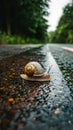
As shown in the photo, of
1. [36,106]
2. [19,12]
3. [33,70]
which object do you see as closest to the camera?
[36,106]

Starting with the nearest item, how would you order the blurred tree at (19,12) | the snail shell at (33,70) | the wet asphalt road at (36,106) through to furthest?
1. the wet asphalt road at (36,106)
2. the snail shell at (33,70)
3. the blurred tree at (19,12)

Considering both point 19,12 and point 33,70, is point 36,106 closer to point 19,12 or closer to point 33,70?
point 33,70

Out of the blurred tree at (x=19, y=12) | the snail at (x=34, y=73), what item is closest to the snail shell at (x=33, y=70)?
the snail at (x=34, y=73)

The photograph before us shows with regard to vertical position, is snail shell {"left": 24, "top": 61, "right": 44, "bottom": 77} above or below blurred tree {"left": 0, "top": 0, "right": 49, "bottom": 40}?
below

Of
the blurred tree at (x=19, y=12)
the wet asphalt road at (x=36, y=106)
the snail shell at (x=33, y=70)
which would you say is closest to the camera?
the wet asphalt road at (x=36, y=106)

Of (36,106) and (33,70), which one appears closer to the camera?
(36,106)

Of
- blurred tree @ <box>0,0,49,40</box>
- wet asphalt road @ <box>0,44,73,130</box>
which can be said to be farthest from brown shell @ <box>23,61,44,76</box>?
blurred tree @ <box>0,0,49,40</box>

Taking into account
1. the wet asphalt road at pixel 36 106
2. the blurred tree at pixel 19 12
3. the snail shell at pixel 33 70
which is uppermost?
the blurred tree at pixel 19 12

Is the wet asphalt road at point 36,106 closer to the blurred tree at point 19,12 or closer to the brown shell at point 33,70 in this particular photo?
the brown shell at point 33,70

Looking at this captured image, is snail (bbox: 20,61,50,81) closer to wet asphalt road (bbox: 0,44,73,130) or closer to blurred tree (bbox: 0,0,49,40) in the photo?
wet asphalt road (bbox: 0,44,73,130)

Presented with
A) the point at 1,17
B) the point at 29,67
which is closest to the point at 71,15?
the point at 1,17

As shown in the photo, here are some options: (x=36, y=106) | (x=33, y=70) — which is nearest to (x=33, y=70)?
(x=33, y=70)

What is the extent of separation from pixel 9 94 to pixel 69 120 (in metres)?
0.68

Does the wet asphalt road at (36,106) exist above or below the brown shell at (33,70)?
below
